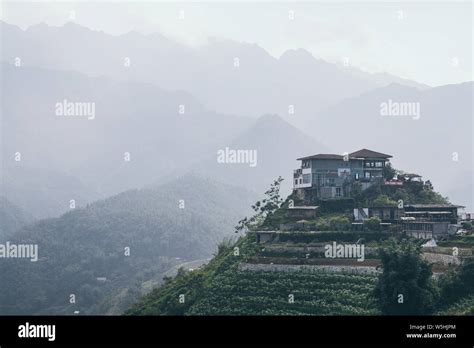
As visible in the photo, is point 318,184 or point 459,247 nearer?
point 459,247

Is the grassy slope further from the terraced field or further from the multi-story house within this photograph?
the multi-story house

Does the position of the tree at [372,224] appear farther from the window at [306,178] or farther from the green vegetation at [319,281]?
the window at [306,178]

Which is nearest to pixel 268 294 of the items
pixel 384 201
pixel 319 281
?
pixel 319 281

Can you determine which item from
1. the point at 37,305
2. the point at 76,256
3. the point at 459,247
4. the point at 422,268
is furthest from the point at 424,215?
the point at 76,256

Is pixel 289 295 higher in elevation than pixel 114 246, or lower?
lower

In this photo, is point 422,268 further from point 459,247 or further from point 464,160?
point 464,160

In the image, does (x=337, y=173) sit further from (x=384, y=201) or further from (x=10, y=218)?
(x=10, y=218)

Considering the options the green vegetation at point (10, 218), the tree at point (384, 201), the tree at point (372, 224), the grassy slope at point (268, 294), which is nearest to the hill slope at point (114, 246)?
the green vegetation at point (10, 218)

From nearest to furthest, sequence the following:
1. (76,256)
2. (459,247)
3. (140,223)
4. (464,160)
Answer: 1. (459,247)
2. (76,256)
3. (140,223)
4. (464,160)
